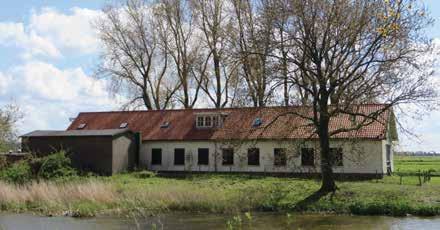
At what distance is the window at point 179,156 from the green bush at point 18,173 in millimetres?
11269

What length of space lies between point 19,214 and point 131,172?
15986 millimetres

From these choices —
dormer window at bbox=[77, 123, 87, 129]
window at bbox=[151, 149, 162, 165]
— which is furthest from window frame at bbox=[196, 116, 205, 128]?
dormer window at bbox=[77, 123, 87, 129]

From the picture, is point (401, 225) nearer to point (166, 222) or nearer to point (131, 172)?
point (166, 222)

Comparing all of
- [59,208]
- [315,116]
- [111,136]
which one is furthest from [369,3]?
[111,136]

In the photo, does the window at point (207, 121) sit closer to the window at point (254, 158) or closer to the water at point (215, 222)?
the window at point (254, 158)

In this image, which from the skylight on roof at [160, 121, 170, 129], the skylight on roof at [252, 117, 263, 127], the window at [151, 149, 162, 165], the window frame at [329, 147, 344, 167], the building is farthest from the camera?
the skylight on roof at [160, 121, 170, 129]

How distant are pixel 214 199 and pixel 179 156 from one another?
662 inches

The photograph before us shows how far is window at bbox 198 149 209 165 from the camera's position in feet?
139

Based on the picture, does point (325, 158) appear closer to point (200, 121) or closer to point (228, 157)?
point (228, 157)

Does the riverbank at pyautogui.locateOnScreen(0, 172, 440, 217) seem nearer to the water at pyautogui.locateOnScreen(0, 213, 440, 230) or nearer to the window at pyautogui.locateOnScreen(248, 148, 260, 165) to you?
the water at pyautogui.locateOnScreen(0, 213, 440, 230)

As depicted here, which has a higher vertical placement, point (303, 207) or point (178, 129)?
point (178, 129)

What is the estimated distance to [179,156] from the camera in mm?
43469

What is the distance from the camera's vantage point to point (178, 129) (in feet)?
147

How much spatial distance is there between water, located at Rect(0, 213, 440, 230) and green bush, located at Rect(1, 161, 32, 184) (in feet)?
31.2
